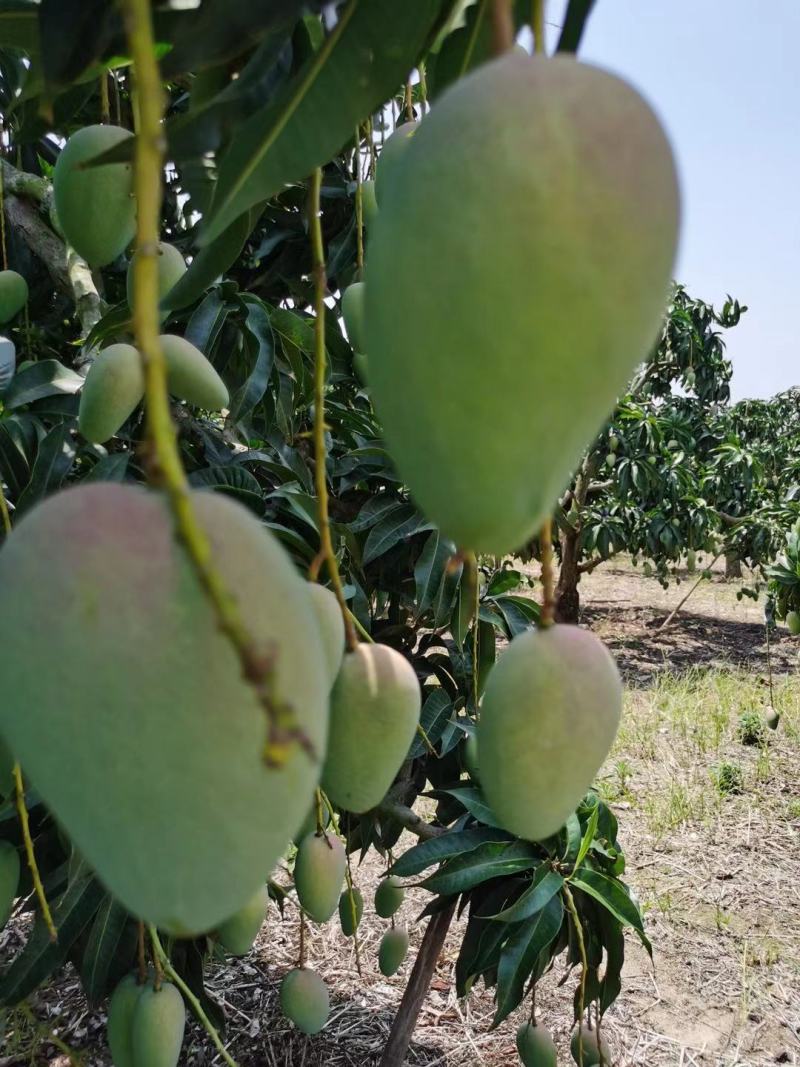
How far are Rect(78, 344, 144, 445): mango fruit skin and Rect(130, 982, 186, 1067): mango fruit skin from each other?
0.69 metres

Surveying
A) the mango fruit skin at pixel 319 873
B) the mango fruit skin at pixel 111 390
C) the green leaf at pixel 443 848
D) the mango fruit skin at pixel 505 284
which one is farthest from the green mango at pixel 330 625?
the green leaf at pixel 443 848

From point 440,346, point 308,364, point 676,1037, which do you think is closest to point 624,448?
point 676,1037

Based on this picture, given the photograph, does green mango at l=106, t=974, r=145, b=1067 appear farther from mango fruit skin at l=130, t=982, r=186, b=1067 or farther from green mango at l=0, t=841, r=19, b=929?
green mango at l=0, t=841, r=19, b=929

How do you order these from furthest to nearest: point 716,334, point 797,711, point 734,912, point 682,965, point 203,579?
1. point 716,334
2. point 797,711
3. point 734,912
4. point 682,965
5. point 203,579

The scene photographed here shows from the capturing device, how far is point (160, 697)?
0.24m

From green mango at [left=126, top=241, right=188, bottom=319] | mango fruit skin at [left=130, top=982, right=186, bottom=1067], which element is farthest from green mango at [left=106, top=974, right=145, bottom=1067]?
green mango at [left=126, top=241, right=188, bottom=319]

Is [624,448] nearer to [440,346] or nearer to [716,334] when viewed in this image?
[716,334]

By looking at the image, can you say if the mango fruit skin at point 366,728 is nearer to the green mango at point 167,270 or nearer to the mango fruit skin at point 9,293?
the green mango at point 167,270

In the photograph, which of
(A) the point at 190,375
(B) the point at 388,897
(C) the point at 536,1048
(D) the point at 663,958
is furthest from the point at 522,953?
(D) the point at 663,958

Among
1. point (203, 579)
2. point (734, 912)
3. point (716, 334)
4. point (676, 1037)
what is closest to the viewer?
point (203, 579)

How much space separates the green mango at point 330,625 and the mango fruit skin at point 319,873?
0.42 metres

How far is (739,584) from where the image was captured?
35.6 feet

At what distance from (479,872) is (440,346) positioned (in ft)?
4.09

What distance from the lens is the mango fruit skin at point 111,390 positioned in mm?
649
